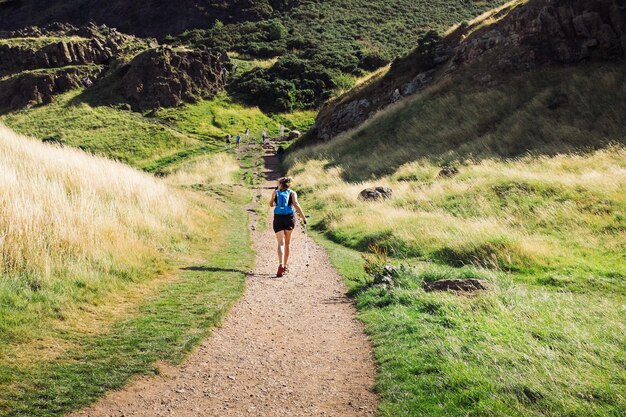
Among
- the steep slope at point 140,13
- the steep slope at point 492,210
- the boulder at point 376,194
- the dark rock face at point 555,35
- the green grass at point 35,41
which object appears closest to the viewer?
the steep slope at point 492,210

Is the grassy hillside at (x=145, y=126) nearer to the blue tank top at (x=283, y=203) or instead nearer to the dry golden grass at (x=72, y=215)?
the dry golden grass at (x=72, y=215)

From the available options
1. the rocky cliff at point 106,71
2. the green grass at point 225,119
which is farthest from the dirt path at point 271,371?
the rocky cliff at point 106,71

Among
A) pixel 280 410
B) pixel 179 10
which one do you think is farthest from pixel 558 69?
pixel 179 10

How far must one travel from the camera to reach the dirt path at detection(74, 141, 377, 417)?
4.69 meters

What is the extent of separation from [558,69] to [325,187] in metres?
17.3

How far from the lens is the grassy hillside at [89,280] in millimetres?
4891

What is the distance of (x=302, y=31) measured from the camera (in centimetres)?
8369

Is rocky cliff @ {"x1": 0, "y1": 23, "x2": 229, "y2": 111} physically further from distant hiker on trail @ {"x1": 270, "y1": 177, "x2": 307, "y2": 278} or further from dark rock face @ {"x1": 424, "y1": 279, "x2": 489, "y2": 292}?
dark rock face @ {"x1": 424, "y1": 279, "x2": 489, "y2": 292}

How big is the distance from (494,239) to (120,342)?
30.4ft

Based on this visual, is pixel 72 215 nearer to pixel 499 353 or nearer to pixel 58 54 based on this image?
pixel 499 353

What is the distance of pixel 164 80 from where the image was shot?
56656 mm

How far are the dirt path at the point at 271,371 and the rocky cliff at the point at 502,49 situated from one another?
1106 inches

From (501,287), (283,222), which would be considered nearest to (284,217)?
(283,222)

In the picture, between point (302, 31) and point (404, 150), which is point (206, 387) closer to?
point (404, 150)
